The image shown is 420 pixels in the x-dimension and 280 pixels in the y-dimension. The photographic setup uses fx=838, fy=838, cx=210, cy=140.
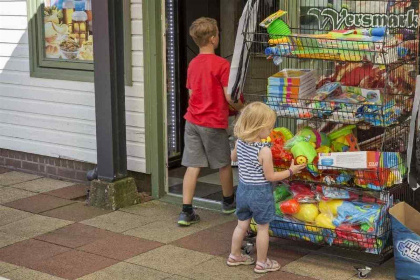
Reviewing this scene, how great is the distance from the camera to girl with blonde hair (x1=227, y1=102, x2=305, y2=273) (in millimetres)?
5828

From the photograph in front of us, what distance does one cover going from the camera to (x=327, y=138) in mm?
6242

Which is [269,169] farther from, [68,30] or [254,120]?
[68,30]

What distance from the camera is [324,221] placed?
19.9 feet

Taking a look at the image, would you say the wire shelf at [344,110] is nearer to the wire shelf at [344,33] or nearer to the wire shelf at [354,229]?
the wire shelf at [344,33]

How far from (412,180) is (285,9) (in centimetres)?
185

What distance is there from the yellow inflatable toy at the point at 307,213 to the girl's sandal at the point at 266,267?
15.7 inches

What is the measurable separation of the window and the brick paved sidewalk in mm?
1344

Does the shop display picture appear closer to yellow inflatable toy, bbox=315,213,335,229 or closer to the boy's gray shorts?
the boy's gray shorts

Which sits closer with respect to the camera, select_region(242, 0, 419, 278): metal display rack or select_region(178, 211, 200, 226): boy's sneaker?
select_region(242, 0, 419, 278): metal display rack

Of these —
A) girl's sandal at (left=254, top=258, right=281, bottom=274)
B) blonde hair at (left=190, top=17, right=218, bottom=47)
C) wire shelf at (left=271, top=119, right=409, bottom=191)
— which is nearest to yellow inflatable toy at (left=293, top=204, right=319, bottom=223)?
wire shelf at (left=271, top=119, right=409, bottom=191)

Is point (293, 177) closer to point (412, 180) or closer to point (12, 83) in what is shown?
point (412, 180)

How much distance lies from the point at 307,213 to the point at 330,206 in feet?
0.58

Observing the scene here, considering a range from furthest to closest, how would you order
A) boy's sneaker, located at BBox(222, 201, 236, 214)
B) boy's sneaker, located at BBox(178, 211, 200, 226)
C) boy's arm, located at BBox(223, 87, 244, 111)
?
boy's sneaker, located at BBox(222, 201, 236, 214), boy's sneaker, located at BBox(178, 211, 200, 226), boy's arm, located at BBox(223, 87, 244, 111)

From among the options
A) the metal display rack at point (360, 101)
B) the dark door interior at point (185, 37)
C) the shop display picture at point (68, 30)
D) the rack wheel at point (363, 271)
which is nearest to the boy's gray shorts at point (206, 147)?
the metal display rack at point (360, 101)
